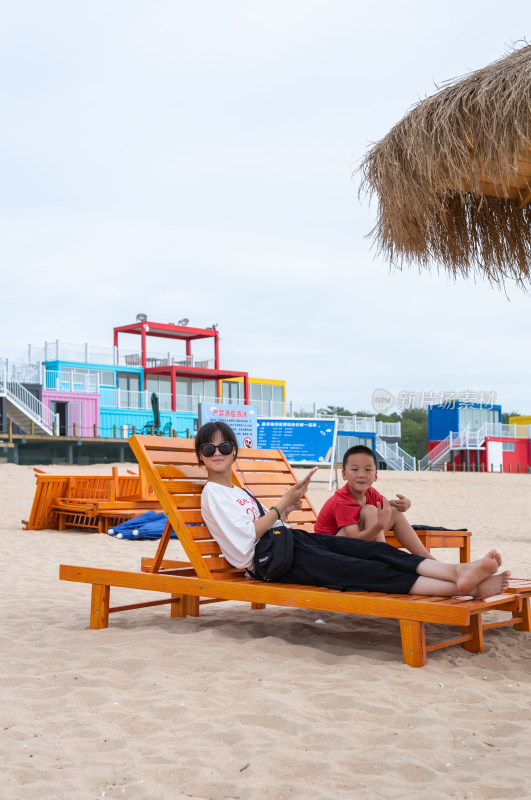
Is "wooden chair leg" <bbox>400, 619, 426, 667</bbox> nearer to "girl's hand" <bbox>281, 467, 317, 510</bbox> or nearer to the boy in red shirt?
the boy in red shirt

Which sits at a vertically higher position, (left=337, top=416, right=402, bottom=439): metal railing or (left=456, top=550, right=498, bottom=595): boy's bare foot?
(left=337, top=416, right=402, bottom=439): metal railing

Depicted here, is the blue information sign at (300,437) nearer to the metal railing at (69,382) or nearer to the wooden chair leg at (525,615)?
the wooden chair leg at (525,615)

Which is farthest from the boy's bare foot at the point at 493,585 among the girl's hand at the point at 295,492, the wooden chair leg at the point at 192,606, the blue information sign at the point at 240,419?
the blue information sign at the point at 240,419

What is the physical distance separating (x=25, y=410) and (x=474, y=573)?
26076 millimetres

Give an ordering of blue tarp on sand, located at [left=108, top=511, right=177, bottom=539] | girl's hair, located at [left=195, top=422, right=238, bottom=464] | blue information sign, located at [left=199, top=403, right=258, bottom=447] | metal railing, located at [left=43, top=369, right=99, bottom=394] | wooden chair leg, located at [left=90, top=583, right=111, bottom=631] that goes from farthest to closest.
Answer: metal railing, located at [left=43, top=369, right=99, bottom=394] → blue information sign, located at [left=199, top=403, right=258, bottom=447] → blue tarp on sand, located at [left=108, top=511, right=177, bottom=539] → wooden chair leg, located at [left=90, top=583, right=111, bottom=631] → girl's hair, located at [left=195, top=422, right=238, bottom=464]

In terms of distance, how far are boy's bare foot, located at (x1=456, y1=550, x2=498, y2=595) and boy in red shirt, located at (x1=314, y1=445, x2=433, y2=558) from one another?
664 millimetres

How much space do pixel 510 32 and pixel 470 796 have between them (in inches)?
146

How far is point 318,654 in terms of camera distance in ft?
11.9

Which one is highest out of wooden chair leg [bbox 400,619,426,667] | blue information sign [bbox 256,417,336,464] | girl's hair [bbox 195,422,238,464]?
blue information sign [bbox 256,417,336,464]

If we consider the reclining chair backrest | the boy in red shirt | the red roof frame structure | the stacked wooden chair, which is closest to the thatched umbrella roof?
the boy in red shirt

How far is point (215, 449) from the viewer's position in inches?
161

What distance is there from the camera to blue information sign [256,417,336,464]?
57.4 feet

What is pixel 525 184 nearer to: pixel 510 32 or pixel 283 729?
pixel 510 32

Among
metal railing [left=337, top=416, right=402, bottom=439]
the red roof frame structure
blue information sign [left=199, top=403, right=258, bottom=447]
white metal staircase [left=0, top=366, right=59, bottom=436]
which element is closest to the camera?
blue information sign [left=199, top=403, right=258, bottom=447]
